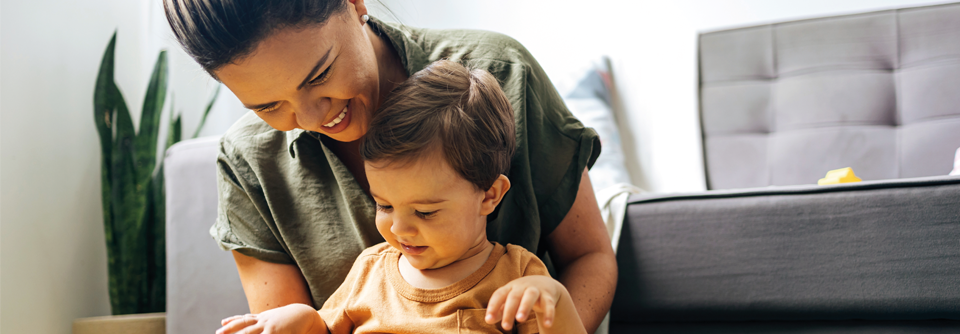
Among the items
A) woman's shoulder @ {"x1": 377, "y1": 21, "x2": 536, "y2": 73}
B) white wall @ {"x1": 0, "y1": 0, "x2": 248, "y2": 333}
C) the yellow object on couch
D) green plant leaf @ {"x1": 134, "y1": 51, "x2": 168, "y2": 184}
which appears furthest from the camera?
green plant leaf @ {"x1": 134, "y1": 51, "x2": 168, "y2": 184}

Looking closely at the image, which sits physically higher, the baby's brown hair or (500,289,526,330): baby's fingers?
the baby's brown hair

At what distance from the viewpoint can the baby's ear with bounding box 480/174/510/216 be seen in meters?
0.69

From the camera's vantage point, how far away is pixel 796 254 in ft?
2.63

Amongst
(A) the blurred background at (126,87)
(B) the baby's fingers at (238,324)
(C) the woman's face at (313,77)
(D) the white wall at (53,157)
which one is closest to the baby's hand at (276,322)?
(B) the baby's fingers at (238,324)

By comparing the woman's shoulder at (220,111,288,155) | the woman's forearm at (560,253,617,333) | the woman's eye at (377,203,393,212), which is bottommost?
the woman's forearm at (560,253,617,333)

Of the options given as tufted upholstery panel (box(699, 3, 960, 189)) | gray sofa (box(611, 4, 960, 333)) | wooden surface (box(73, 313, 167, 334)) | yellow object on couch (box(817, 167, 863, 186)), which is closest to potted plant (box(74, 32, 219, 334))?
wooden surface (box(73, 313, 167, 334))

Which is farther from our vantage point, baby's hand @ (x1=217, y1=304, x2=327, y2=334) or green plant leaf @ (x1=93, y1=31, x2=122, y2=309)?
green plant leaf @ (x1=93, y1=31, x2=122, y2=309)

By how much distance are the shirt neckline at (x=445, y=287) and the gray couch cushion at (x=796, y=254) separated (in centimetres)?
30

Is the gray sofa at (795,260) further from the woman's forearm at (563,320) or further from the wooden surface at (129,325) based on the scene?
the wooden surface at (129,325)

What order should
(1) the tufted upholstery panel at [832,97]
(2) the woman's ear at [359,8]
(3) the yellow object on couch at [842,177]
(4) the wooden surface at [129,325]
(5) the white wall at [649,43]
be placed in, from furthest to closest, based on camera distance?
(5) the white wall at [649,43]
(1) the tufted upholstery panel at [832,97]
(4) the wooden surface at [129,325]
(3) the yellow object on couch at [842,177]
(2) the woman's ear at [359,8]

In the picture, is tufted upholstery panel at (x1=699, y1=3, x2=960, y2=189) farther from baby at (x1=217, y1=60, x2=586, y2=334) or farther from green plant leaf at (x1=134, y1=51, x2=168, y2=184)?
green plant leaf at (x1=134, y1=51, x2=168, y2=184)

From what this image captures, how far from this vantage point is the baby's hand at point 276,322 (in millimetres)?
608

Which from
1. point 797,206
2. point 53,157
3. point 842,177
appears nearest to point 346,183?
point 797,206

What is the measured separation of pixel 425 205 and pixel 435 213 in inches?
0.7
